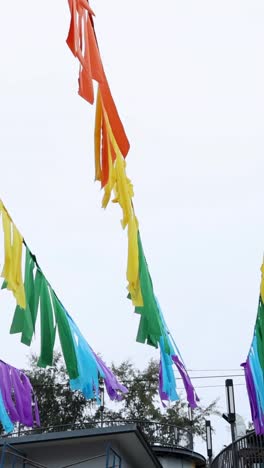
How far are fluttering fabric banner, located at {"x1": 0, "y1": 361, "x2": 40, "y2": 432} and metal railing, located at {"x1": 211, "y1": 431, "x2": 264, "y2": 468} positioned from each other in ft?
12.3

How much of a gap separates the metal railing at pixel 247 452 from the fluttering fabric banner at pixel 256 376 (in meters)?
2.81

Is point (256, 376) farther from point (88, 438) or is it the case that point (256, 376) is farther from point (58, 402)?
point (58, 402)

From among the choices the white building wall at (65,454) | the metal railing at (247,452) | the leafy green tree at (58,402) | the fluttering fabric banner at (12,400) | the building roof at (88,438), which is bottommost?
the metal railing at (247,452)

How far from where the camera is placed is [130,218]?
7441 millimetres

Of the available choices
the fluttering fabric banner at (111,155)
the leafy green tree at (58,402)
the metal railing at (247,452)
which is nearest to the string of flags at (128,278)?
the fluttering fabric banner at (111,155)

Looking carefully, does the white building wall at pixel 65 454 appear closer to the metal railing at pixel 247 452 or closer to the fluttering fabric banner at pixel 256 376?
the metal railing at pixel 247 452

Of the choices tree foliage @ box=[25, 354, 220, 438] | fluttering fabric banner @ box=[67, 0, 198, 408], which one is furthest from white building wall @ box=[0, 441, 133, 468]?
tree foliage @ box=[25, 354, 220, 438]

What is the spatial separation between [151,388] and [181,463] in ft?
55.1

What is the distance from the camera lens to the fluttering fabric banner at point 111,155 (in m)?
6.52

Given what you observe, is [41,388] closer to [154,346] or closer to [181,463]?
[181,463]

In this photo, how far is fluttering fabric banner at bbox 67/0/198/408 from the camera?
652 centimetres

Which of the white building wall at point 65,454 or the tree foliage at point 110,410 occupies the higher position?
the tree foliage at point 110,410

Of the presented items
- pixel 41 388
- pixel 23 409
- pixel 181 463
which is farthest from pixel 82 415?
pixel 23 409

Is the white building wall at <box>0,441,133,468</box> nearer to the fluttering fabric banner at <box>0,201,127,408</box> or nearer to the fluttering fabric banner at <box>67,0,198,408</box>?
the fluttering fabric banner at <box>0,201,127,408</box>
